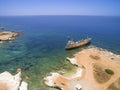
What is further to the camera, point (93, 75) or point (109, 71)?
point (109, 71)

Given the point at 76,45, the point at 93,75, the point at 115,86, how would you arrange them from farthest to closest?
1. the point at 76,45
2. the point at 93,75
3. the point at 115,86

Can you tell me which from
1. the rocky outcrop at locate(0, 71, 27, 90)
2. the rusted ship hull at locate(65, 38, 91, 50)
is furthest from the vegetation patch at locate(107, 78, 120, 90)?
the rusted ship hull at locate(65, 38, 91, 50)

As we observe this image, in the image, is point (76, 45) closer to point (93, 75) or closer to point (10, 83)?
point (93, 75)

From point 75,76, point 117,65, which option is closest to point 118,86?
point 75,76

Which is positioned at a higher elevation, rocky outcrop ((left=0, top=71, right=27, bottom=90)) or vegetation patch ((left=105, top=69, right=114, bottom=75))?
rocky outcrop ((left=0, top=71, right=27, bottom=90))

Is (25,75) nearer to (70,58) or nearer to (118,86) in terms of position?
(70,58)

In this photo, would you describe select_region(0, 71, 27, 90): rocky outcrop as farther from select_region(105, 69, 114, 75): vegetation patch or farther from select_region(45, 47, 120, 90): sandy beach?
select_region(105, 69, 114, 75): vegetation patch

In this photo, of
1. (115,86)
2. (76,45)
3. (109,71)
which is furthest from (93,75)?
(76,45)

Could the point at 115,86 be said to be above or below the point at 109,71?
below
